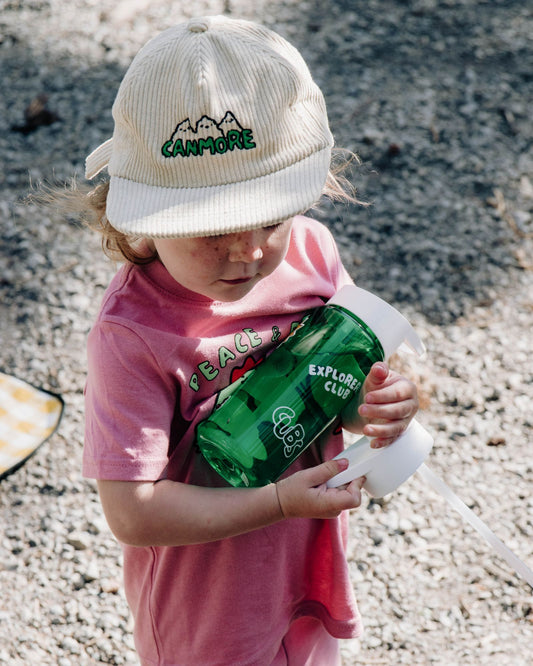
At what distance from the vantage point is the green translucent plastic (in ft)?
3.38

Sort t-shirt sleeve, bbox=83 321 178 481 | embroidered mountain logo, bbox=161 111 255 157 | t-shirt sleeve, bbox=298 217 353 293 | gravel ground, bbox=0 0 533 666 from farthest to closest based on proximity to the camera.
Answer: gravel ground, bbox=0 0 533 666
t-shirt sleeve, bbox=298 217 353 293
t-shirt sleeve, bbox=83 321 178 481
embroidered mountain logo, bbox=161 111 255 157

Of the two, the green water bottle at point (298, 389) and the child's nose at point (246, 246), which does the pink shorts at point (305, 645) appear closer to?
the green water bottle at point (298, 389)

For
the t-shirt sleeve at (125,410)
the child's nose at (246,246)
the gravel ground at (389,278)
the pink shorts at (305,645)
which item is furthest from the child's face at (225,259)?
the gravel ground at (389,278)

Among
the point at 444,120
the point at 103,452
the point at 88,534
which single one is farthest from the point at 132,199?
the point at 444,120

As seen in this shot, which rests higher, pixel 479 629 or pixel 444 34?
pixel 444 34

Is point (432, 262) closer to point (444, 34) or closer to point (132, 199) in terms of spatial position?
point (444, 34)

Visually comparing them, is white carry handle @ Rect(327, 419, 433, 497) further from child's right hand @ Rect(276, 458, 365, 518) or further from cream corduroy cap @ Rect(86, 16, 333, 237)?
cream corduroy cap @ Rect(86, 16, 333, 237)

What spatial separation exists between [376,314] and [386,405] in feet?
0.41

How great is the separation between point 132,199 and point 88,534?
1.23m

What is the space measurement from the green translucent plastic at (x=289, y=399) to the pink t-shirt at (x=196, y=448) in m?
0.05

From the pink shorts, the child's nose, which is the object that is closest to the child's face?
the child's nose

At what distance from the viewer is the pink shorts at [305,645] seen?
128cm

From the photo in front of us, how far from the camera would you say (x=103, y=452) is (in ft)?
3.30

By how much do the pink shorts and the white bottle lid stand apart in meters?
0.48
